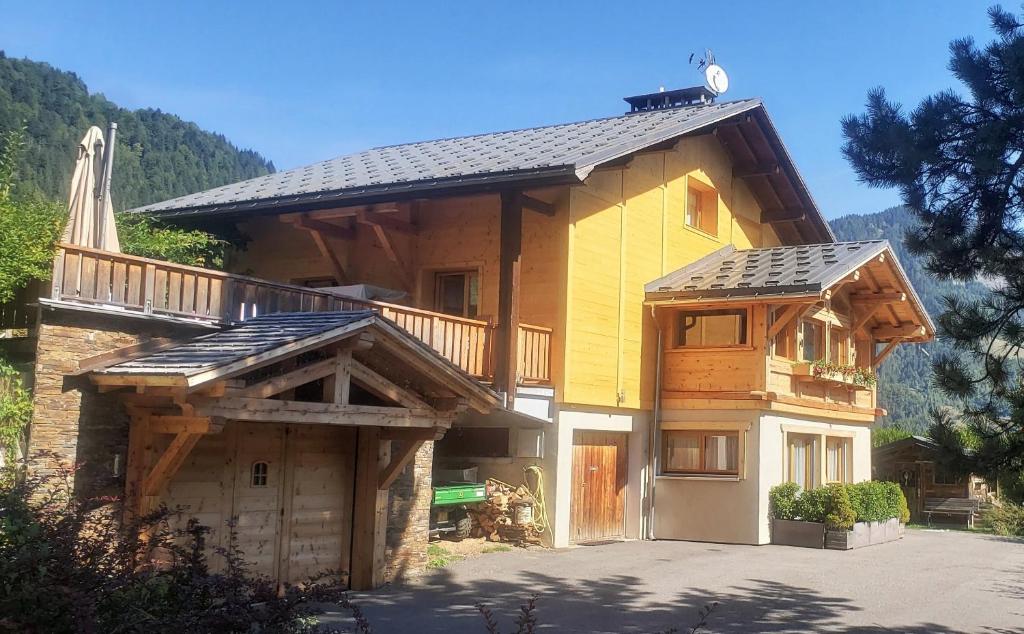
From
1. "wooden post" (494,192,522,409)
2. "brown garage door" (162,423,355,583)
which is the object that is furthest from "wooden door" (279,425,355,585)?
"wooden post" (494,192,522,409)

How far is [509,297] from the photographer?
16094mm

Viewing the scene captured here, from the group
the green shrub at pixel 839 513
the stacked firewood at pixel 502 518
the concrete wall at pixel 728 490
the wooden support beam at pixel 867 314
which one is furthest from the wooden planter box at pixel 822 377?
the stacked firewood at pixel 502 518

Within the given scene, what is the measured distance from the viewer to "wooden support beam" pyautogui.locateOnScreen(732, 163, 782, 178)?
22.2 metres

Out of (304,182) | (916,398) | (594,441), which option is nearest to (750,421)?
(594,441)

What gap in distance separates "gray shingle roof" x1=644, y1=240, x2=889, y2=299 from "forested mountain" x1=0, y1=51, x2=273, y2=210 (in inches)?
1821

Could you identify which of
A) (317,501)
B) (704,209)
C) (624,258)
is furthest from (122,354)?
(704,209)

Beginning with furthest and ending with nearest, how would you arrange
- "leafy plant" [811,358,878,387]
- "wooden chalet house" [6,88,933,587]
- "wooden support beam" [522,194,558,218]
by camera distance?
"leafy plant" [811,358,878,387] < "wooden support beam" [522,194,558,218] < "wooden chalet house" [6,88,933,587]

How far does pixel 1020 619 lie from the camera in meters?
11.8

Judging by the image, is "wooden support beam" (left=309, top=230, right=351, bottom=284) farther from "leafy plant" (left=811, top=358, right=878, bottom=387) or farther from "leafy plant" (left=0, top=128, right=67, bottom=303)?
"leafy plant" (left=811, top=358, right=878, bottom=387)

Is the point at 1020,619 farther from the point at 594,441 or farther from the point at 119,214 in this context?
the point at 119,214

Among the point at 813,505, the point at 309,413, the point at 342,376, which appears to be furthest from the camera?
the point at 813,505

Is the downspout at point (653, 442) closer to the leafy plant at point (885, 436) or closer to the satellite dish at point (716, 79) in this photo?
the satellite dish at point (716, 79)

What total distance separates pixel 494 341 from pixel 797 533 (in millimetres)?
6756

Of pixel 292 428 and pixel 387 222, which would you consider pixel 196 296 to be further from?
pixel 387 222
